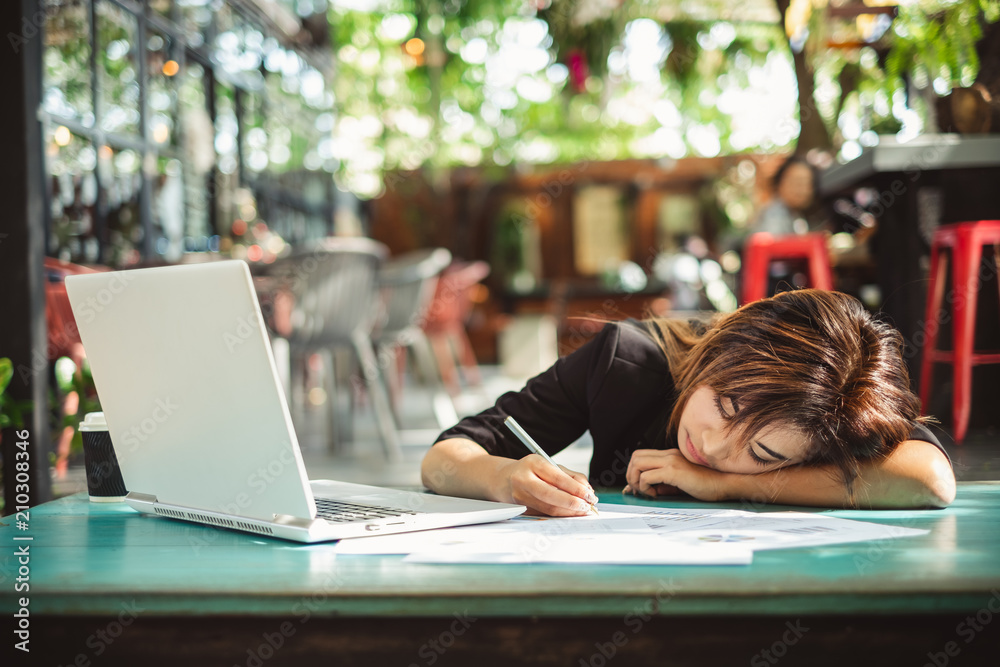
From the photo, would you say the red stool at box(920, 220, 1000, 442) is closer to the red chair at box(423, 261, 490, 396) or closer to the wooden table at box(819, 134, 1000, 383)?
the wooden table at box(819, 134, 1000, 383)

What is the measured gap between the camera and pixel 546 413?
5.04 feet

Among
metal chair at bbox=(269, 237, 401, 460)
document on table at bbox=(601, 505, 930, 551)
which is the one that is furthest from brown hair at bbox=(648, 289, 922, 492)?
metal chair at bbox=(269, 237, 401, 460)

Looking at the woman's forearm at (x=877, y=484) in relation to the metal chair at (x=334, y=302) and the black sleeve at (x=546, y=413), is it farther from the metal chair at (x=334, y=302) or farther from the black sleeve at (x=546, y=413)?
the metal chair at (x=334, y=302)

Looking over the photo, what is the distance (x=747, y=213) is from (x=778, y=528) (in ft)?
34.8

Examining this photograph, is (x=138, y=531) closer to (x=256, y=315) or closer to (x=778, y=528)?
(x=256, y=315)

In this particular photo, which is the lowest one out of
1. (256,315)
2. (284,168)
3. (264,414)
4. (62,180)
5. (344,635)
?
(344,635)

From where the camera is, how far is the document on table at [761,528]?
36.6 inches

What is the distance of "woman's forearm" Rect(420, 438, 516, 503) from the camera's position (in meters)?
1.25

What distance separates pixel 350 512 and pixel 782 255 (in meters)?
3.24

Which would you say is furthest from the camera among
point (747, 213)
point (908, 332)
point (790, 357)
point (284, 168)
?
point (747, 213)

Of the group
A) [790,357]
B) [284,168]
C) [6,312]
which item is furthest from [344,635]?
[284,168]

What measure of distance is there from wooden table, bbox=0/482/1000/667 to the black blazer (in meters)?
0.59

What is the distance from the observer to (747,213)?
36.3 feet

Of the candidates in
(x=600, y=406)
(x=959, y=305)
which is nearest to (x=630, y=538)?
(x=600, y=406)
